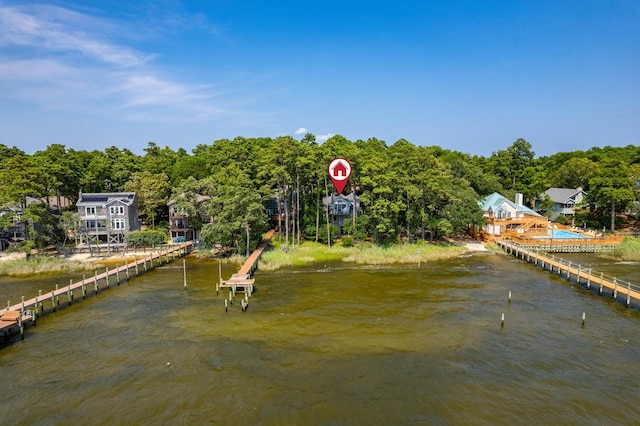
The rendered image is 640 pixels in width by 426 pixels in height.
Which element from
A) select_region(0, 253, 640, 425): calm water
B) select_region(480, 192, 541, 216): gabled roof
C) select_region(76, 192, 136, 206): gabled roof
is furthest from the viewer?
select_region(480, 192, 541, 216): gabled roof

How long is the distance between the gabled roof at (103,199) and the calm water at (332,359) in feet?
73.0

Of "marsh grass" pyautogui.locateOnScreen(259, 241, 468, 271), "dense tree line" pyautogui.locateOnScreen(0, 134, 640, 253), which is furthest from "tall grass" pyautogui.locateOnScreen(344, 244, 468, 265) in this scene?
"dense tree line" pyautogui.locateOnScreen(0, 134, 640, 253)

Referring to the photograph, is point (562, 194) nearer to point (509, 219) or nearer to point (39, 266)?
point (509, 219)

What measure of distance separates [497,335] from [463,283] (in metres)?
12.6

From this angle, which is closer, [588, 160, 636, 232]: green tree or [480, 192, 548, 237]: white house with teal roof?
[588, 160, 636, 232]: green tree

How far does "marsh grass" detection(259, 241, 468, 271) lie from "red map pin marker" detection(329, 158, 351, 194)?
9.07 metres

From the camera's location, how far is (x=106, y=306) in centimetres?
3272

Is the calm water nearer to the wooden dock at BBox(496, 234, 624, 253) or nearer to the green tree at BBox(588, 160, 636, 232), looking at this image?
the wooden dock at BBox(496, 234, 624, 253)

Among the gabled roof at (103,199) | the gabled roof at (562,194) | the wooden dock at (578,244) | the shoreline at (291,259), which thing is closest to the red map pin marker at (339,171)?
the shoreline at (291,259)

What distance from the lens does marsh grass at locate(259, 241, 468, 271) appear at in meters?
47.0

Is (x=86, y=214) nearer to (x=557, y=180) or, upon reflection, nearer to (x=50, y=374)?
(x=50, y=374)

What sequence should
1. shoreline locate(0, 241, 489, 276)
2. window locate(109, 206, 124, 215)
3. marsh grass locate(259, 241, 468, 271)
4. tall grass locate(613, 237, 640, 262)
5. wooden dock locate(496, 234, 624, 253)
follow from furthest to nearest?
window locate(109, 206, 124, 215), wooden dock locate(496, 234, 624, 253), tall grass locate(613, 237, 640, 262), marsh grass locate(259, 241, 468, 271), shoreline locate(0, 241, 489, 276)

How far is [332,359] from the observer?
22828 millimetres

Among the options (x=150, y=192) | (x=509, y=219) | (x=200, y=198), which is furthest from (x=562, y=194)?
(x=150, y=192)
